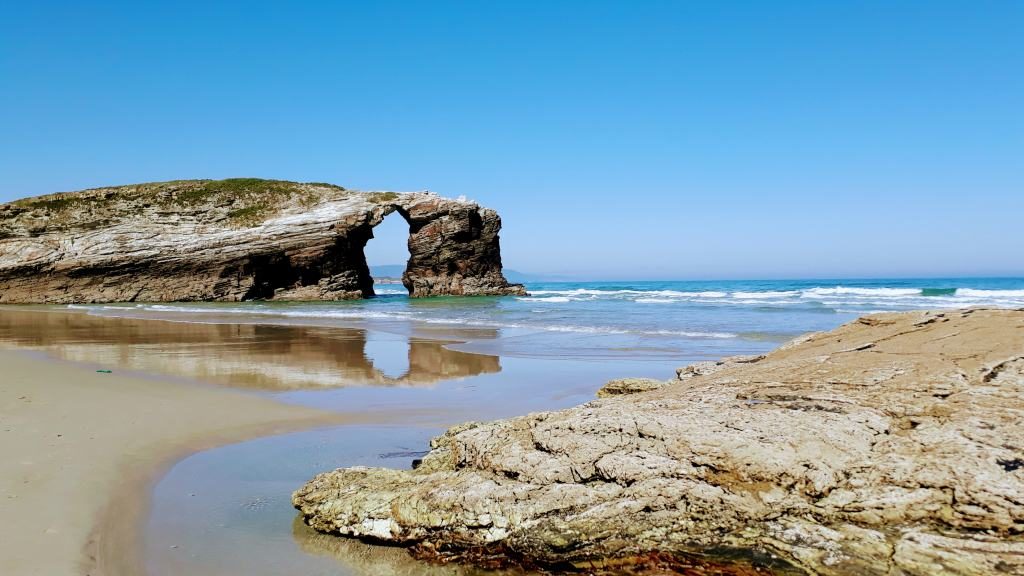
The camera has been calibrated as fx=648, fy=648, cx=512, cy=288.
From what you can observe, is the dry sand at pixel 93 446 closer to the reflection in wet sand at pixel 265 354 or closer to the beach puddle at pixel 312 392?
the beach puddle at pixel 312 392

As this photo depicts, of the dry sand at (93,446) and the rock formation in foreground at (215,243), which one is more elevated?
the rock formation in foreground at (215,243)

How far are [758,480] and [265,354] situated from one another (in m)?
10.6

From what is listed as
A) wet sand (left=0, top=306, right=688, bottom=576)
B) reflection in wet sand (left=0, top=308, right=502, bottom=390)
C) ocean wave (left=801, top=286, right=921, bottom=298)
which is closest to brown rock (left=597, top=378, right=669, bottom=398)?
→ wet sand (left=0, top=306, right=688, bottom=576)

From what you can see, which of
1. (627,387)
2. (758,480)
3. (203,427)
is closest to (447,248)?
(203,427)

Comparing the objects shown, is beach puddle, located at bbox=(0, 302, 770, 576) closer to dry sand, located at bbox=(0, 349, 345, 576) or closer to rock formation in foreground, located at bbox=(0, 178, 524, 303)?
dry sand, located at bbox=(0, 349, 345, 576)

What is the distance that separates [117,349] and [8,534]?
33.9 ft

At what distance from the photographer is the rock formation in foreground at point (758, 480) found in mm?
2809

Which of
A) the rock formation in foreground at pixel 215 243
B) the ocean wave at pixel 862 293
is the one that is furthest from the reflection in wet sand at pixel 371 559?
the ocean wave at pixel 862 293

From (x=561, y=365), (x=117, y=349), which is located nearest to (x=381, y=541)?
(x=561, y=365)

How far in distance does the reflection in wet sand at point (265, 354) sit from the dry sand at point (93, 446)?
4.10 ft

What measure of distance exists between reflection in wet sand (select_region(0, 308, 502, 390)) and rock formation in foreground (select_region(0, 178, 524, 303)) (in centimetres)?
2219

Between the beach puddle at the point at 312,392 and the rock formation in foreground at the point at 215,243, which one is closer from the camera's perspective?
the beach puddle at the point at 312,392

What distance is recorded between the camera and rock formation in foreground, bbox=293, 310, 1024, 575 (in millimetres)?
2809

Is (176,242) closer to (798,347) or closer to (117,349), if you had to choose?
(117,349)
